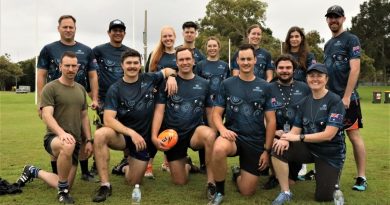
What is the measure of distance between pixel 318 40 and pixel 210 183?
42.8 meters

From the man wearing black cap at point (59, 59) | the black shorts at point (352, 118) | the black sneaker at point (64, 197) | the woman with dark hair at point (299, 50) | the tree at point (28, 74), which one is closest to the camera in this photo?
the black sneaker at point (64, 197)

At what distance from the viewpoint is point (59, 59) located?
6996mm

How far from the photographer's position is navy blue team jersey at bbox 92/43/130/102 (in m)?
7.56

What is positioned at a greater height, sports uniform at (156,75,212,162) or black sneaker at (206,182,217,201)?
sports uniform at (156,75,212,162)

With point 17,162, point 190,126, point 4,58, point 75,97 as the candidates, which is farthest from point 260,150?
point 4,58

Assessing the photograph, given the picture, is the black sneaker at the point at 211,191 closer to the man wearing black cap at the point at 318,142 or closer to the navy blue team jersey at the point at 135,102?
the man wearing black cap at the point at 318,142

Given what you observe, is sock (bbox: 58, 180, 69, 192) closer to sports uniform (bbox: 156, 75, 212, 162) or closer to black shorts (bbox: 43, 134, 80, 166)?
black shorts (bbox: 43, 134, 80, 166)

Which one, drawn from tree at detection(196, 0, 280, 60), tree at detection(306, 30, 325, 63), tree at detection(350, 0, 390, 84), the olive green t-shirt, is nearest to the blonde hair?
the olive green t-shirt

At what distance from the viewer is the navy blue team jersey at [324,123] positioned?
5824mm

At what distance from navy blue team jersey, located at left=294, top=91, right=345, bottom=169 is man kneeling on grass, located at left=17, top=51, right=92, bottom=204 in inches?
121

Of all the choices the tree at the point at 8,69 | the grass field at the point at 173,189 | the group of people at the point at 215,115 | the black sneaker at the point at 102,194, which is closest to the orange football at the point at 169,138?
the group of people at the point at 215,115

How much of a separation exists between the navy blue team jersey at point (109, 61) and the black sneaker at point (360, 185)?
420 centimetres

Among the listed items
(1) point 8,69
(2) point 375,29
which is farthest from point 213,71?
(1) point 8,69

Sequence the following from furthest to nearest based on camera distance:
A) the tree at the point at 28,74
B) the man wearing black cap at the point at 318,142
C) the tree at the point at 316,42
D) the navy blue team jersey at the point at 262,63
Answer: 1. the tree at the point at 28,74
2. the tree at the point at 316,42
3. the navy blue team jersey at the point at 262,63
4. the man wearing black cap at the point at 318,142
